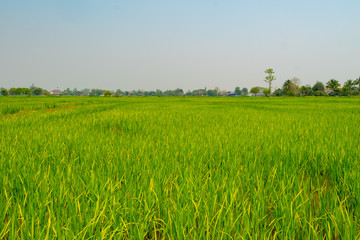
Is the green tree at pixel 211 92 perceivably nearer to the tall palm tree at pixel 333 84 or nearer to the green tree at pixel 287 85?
the green tree at pixel 287 85

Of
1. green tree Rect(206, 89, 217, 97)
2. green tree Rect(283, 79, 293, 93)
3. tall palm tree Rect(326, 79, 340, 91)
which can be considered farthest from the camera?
green tree Rect(206, 89, 217, 97)

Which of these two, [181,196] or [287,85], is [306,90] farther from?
[181,196]

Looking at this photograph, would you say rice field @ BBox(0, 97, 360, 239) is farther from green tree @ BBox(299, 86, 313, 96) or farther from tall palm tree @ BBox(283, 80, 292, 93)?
tall palm tree @ BBox(283, 80, 292, 93)

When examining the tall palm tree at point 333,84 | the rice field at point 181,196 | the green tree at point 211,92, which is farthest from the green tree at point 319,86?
the rice field at point 181,196

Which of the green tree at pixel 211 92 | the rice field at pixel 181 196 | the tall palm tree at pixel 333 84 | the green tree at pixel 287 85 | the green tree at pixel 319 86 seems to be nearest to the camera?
the rice field at pixel 181 196

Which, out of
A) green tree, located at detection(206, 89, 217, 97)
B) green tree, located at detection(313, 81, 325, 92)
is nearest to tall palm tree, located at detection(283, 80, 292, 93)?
green tree, located at detection(313, 81, 325, 92)

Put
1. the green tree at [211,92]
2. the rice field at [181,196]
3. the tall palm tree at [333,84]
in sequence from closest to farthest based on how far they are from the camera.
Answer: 1. the rice field at [181,196]
2. the tall palm tree at [333,84]
3. the green tree at [211,92]

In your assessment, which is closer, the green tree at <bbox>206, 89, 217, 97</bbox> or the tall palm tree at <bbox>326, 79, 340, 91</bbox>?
the tall palm tree at <bbox>326, 79, 340, 91</bbox>

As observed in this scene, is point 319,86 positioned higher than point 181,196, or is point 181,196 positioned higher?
point 319,86

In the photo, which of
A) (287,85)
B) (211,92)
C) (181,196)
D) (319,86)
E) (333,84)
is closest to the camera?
(181,196)

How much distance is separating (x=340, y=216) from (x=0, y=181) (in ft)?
6.51

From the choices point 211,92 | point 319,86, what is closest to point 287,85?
point 319,86

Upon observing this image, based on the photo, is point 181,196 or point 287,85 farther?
point 287,85

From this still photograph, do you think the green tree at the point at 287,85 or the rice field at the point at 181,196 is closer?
the rice field at the point at 181,196
